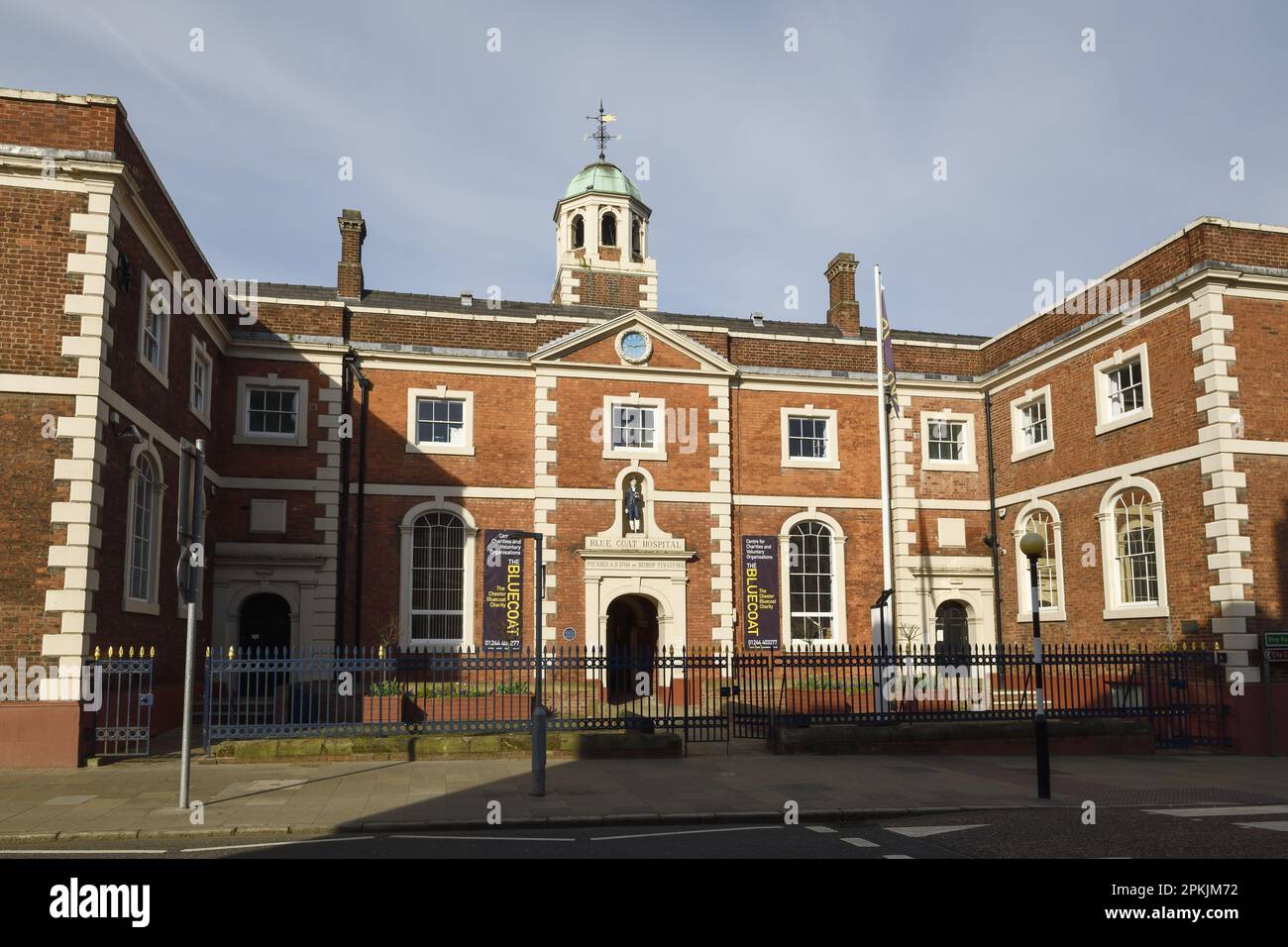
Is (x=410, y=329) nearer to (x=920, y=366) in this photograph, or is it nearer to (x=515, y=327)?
(x=515, y=327)

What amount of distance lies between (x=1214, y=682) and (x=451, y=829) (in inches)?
613

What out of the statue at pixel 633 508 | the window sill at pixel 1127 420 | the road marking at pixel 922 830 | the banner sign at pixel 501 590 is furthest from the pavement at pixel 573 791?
the statue at pixel 633 508

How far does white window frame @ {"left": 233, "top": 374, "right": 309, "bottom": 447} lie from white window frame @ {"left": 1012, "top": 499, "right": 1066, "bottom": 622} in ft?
57.4

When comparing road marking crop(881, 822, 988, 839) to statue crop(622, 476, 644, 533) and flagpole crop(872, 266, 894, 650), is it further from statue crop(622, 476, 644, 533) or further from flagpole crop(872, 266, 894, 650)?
statue crop(622, 476, 644, 533)

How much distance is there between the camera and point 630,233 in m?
35.4

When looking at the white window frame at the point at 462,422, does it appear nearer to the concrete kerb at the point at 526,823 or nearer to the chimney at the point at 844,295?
the chimney at the point at 844,295

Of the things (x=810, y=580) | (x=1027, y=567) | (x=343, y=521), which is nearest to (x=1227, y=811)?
(x=1027, y=567)

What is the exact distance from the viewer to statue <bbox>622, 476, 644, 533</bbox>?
2738 centimetres

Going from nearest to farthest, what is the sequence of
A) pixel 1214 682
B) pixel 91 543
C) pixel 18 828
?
pixel 18 828 → pixel 91 543 → pixel 1214 682

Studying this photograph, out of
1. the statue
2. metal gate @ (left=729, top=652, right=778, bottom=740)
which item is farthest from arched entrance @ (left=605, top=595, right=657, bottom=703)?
metal gate @ (left=729, top=652, right=778, bottom=740)

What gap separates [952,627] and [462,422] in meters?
14.5

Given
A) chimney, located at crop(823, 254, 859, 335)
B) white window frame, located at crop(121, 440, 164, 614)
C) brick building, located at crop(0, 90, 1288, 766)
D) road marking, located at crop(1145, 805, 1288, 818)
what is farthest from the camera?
chimney, located at crop(823, 254, 859, 335)

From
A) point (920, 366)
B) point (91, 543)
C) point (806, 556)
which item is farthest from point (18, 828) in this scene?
point (920, 366)

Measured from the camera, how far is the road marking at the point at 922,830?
36.0ft
